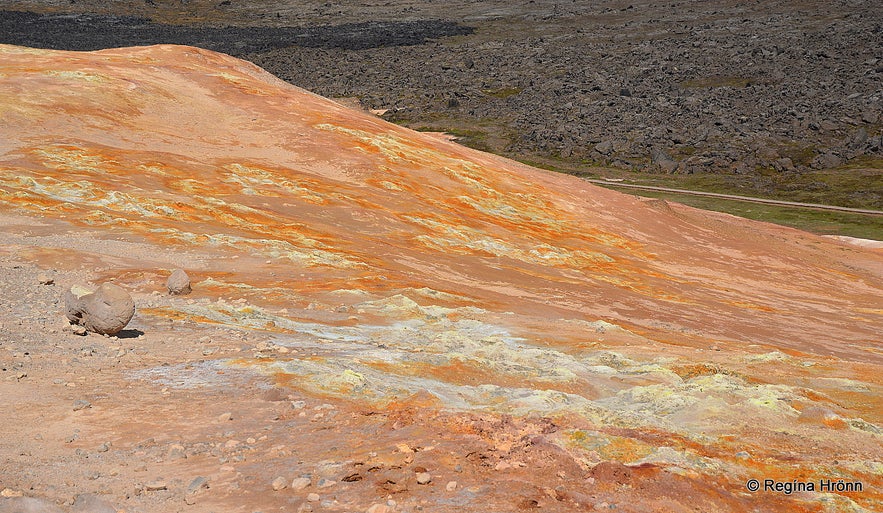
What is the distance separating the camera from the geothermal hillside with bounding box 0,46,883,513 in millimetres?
12484

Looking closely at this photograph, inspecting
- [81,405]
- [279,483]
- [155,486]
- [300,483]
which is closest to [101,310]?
[81,405]

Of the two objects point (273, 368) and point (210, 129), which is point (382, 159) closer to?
point (210, 129)

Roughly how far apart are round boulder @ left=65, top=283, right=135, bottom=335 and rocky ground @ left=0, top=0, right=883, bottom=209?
342 ft

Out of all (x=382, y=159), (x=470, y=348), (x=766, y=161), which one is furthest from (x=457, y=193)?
(x=766, y=161)

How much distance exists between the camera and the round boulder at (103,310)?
18562mm

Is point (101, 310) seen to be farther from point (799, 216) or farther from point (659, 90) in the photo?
point (659, 90)

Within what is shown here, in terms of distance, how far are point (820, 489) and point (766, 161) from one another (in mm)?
119470

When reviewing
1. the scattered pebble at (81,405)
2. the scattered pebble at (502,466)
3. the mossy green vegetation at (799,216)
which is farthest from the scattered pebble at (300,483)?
the mossy green vegetation at (799,216)

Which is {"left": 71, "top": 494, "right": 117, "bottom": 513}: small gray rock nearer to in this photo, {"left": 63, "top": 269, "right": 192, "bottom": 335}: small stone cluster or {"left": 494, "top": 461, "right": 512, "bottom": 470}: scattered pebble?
{"left": 494, "top": 461, "right": 512, "bottom": 470}: scattered pebble

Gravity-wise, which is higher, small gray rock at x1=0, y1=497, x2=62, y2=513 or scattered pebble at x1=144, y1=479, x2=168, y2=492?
small gray rock at x1=0, y1=497, x2=62, y2=513

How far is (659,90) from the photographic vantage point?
15638 cm

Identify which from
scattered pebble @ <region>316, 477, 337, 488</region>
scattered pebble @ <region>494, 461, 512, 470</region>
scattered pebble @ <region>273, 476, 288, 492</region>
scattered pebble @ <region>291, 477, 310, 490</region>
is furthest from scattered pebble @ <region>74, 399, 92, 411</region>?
scattered pebble @ <region>494, 461, 512, 470</region>

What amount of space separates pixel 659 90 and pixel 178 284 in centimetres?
14612

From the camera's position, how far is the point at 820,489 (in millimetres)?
12906
